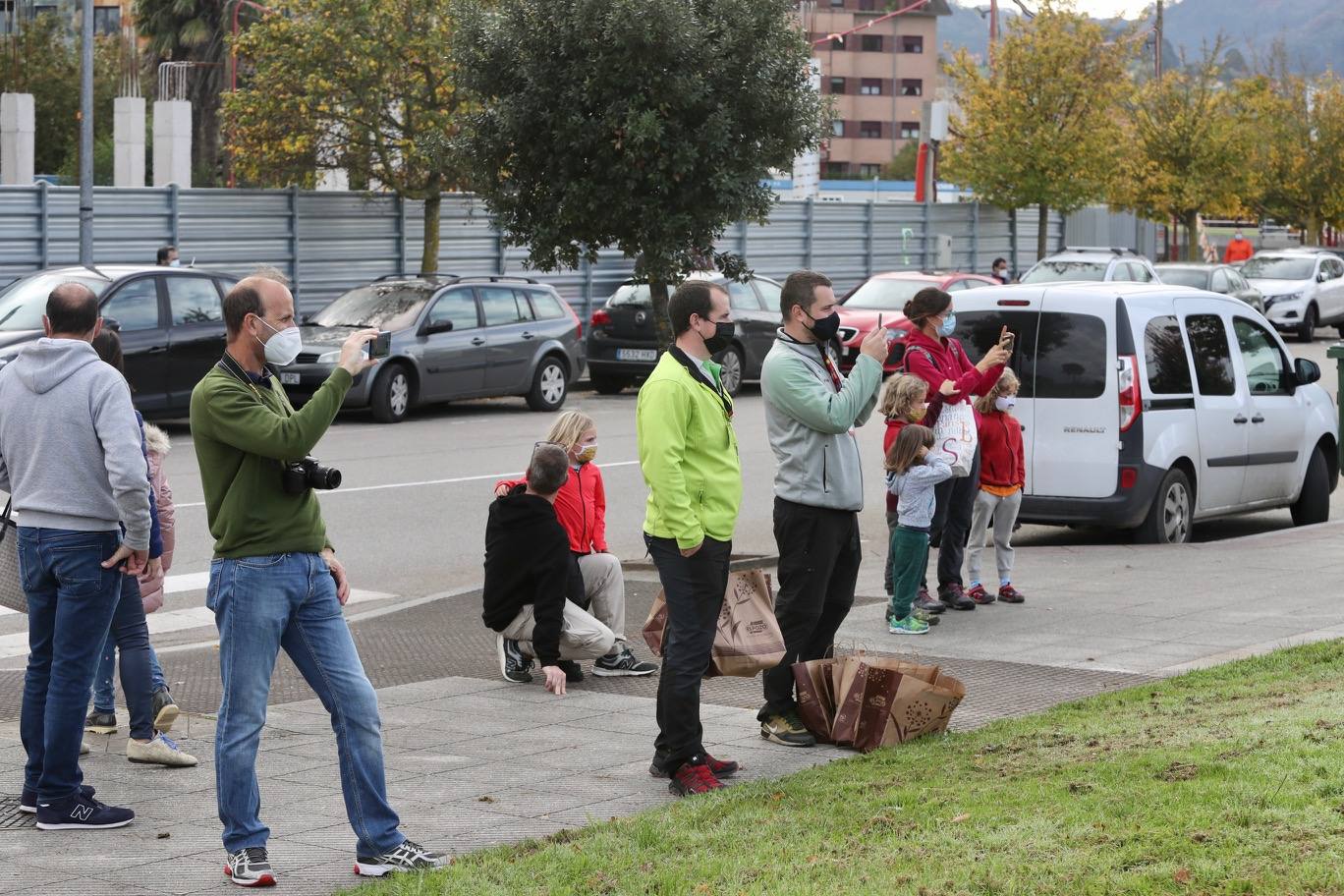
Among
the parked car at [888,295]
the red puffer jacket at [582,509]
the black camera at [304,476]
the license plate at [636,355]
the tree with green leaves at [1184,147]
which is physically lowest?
the red puffer jacket at [582,509]

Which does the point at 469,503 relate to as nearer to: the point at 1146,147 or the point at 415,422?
the point at 415,422

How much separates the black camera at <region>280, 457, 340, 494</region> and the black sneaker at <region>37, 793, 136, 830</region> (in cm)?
151

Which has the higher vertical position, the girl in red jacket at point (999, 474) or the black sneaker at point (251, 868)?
the girl in red jacket at point (999, 474)

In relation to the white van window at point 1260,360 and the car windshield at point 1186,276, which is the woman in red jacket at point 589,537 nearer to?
the white van window at point 1260,360

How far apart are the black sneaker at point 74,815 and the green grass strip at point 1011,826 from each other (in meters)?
1.29

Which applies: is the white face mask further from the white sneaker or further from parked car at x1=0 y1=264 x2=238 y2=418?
parked car at x1=0 y1=264 x2=238 y2=418

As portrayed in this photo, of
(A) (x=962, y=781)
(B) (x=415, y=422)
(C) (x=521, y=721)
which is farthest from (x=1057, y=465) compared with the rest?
(B) (x=415, y=422)

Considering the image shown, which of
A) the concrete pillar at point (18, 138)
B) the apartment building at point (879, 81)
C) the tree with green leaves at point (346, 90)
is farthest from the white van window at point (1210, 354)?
the apartment building at point (879, 81)

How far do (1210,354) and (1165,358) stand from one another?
70 cm

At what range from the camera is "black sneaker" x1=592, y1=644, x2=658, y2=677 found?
8.63 metres

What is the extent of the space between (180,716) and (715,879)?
3509mm

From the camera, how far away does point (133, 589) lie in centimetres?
685

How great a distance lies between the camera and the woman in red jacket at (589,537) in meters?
8.66

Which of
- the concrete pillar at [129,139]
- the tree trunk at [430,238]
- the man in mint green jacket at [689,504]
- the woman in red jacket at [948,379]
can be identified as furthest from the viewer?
the concrete pillar at [129,139]
